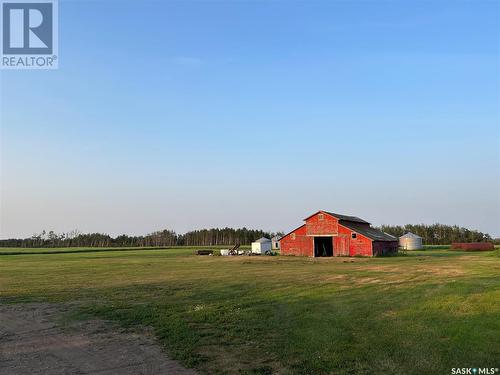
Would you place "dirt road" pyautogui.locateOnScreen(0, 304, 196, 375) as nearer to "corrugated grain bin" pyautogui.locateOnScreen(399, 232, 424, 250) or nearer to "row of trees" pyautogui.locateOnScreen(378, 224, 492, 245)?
"corrugated grain bin" pyautogui.locateOnScreen(399, 232, 424, 250)

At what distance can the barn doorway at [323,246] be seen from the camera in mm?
68375

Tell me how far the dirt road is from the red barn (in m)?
52.8

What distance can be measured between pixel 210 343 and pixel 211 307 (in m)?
5.27

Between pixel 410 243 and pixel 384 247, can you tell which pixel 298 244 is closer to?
pixel 384 247

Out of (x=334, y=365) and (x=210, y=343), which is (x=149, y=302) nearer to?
(x=210, y=343)

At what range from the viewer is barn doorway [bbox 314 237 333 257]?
68375mm

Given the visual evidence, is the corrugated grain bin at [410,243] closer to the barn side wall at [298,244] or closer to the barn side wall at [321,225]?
the barn side wall at [321,225]

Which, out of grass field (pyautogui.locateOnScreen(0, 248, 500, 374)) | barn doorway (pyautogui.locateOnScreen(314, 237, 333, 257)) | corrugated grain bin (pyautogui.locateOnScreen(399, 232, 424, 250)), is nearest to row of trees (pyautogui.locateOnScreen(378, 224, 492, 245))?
corrugated grain bin (pyautogui.locateOnScreen(399, 232, 424, 250))

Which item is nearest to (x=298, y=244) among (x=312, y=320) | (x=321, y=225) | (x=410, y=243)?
(x=321, y=225)

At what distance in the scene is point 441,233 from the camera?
144 metres

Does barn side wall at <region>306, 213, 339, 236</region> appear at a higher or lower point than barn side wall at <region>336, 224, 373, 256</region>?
higher

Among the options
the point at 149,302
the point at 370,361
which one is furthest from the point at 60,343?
the point at 370,361

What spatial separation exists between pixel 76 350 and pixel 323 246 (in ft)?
199

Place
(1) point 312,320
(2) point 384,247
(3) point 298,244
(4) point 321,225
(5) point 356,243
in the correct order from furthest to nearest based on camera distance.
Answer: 1. (3) point 298,244
2. (4) point 321,225
3. (2) point 384,247
4. (5) point 356,243
5. (1) point 312,320
